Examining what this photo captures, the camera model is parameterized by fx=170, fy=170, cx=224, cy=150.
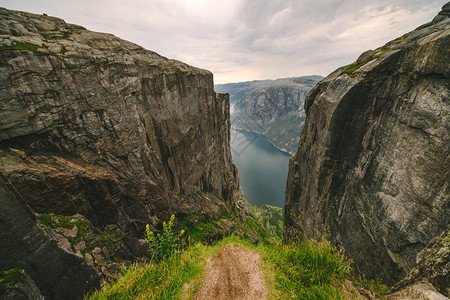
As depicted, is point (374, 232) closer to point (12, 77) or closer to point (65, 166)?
point (65, 166)

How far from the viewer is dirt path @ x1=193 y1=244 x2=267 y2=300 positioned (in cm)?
644

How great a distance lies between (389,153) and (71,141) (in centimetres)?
2638

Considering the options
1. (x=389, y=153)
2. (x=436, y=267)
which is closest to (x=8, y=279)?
(x=436, y=267)

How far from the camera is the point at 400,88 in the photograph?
13.8 metres

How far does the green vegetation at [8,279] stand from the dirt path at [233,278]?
565 centimetres

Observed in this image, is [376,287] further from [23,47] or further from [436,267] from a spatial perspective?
[23,47]

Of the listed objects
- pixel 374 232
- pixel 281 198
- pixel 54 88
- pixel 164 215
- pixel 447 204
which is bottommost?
pixel 281 198

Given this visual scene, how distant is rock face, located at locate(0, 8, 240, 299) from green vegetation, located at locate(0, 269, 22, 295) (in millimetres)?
1085

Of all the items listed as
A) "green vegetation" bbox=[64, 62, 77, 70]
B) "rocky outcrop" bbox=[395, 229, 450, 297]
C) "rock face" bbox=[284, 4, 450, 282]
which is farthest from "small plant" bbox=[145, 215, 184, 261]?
"green vegetation" bbox=[64, 62, 77, 70]

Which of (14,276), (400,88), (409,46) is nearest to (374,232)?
(400,88)

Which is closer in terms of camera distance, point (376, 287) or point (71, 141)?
point (376, 287)

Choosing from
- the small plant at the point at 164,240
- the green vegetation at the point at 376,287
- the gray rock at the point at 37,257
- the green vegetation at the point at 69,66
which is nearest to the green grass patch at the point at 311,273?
the green vegetation at the point at 376,287

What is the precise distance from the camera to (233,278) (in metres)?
7.42

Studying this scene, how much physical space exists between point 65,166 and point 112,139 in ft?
15.3
